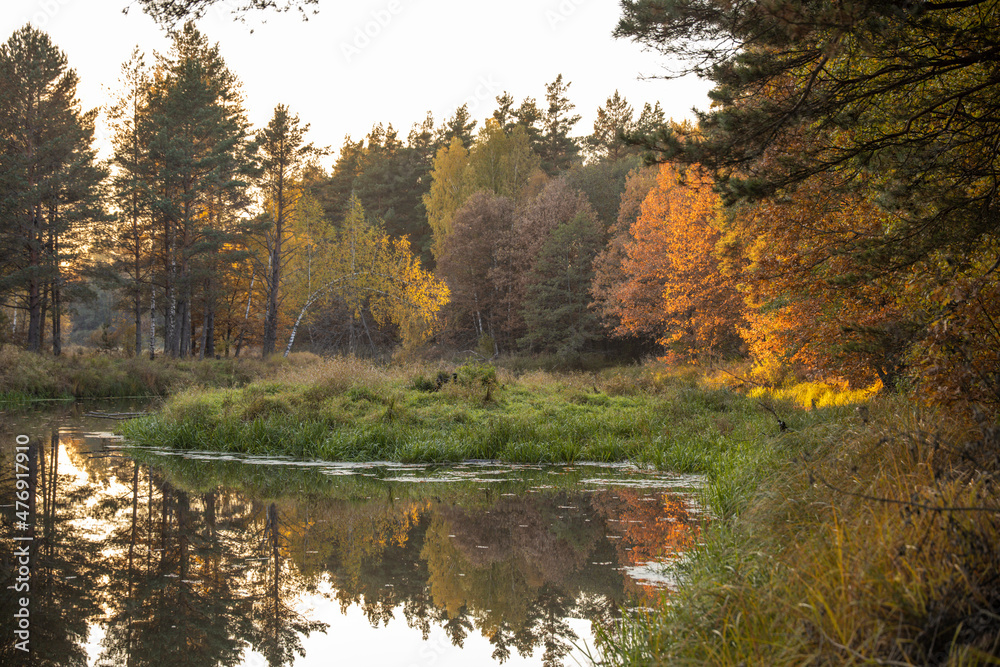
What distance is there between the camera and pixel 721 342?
2795 cm

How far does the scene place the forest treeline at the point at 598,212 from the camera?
6.45 metres

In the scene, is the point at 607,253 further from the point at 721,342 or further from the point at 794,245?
the point at 794,245

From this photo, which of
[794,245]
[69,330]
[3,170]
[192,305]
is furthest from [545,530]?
[69,330]

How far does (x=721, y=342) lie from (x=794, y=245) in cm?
1445

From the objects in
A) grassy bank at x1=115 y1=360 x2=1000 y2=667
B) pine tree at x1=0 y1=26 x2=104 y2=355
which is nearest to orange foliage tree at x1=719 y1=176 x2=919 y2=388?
grassy bank at x1=115 y1=360 x2=1000 y2=667

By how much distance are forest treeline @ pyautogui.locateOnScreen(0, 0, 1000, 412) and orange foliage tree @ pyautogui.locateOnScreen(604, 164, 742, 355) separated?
0.42 feet

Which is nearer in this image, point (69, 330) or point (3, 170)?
point (3, 170)

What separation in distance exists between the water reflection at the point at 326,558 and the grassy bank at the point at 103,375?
1360 cm

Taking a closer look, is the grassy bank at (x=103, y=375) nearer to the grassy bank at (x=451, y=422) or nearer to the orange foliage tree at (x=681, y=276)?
the grassy bank at (x=451, y=422)

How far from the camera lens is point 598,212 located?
43.5 m

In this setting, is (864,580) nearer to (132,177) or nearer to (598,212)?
(132,177)

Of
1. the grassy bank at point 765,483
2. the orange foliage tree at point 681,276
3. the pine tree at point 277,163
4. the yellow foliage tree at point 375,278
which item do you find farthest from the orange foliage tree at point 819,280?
the pine tree at point 277,163

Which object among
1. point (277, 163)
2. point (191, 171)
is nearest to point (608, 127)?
point (277, 163)

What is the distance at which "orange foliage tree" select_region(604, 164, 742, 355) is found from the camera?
1065 inches
